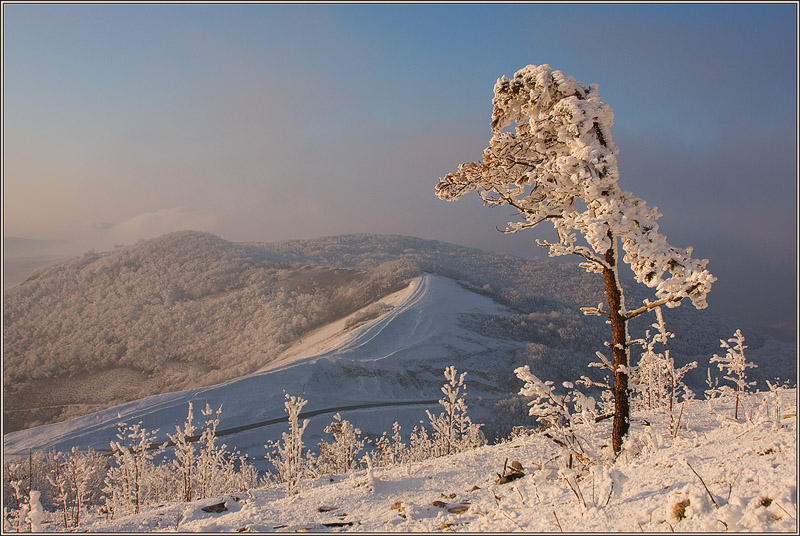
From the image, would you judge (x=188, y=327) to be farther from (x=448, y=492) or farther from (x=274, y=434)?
(x=448, y=492)

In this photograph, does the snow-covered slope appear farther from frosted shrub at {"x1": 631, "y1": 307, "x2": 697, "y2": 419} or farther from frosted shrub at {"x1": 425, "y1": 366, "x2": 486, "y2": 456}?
frosted shrub at {"x1": 631, "y1": 307, "x2": 697, "y2": 419}

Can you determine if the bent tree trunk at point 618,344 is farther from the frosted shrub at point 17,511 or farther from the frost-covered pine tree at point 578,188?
the frosted shrub at point 17,511

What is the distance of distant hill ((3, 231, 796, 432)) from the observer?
253 ft

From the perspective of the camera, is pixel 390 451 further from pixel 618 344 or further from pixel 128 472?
pixel 618 344

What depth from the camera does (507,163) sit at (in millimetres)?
6973

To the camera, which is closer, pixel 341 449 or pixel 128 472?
pixel 128 472

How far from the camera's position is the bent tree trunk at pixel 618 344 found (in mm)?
6813

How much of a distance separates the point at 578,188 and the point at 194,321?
10753 cm

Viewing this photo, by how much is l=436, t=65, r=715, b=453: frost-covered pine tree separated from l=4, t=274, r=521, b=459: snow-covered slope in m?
37.5

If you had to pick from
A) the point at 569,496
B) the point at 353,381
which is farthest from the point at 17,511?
the point at 353,381

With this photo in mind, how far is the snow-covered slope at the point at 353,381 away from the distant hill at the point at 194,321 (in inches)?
178

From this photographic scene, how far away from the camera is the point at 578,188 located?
6520 mm

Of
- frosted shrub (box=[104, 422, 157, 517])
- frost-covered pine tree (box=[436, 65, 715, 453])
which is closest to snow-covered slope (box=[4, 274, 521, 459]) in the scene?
frosted shrub (box=[104, 422, 157, 517])

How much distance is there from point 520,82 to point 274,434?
1863 inches
